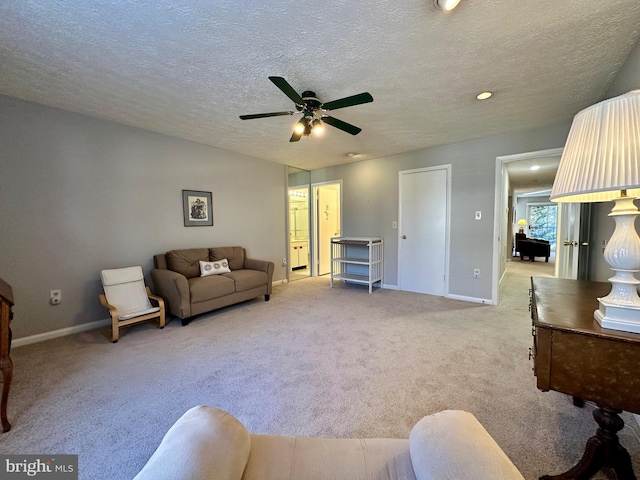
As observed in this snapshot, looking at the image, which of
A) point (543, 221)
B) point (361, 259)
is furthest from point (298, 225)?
point (543, 221)

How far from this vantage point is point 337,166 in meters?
5.34

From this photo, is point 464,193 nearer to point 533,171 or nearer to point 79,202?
point 533,171

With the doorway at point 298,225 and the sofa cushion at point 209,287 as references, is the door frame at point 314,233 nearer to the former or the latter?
the doorway at point 298,225

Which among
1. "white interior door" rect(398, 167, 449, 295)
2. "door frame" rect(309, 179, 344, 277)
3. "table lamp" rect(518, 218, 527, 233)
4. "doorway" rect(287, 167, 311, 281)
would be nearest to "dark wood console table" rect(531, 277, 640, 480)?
"white interior door" rect(398, 167, 449, 295)

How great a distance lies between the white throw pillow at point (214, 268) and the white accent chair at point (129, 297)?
0.71 metres

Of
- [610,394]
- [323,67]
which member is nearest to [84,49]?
[323,67]

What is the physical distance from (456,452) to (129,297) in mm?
3473

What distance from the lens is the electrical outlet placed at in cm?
276

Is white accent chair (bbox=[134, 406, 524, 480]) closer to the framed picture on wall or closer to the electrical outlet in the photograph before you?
the electrical outlet

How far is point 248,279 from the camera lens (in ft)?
12.3

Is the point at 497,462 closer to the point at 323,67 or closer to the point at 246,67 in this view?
the point at 323,67

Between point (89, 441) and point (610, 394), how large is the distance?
8.10ft

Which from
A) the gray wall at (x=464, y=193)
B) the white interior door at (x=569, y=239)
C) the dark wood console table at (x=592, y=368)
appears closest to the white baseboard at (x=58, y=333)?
the dark wood console table at (x=592, y=368)

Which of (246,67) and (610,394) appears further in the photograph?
A: (246,67)
